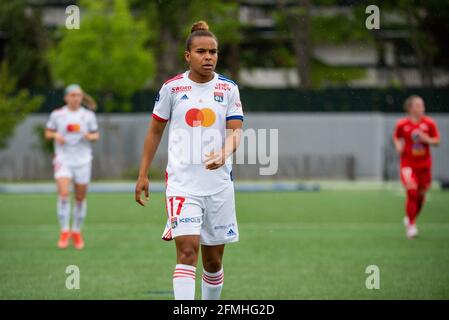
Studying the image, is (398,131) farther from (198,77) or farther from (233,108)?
Answer: (198,77)

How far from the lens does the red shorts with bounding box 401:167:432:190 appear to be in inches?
612

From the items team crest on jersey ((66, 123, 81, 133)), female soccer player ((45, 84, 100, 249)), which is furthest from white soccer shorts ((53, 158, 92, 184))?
team crest on jersey ((66, 123, 81, 133))

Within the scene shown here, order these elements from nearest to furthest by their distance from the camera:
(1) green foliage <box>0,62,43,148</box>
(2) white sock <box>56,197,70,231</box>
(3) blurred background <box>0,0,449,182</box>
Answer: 1. (2) white sock <box>56,197,70,231</box>
2. (1) green foliage <box>0,62,43,148</box>
3. (3) blurred background <box>0,0,449,182</box>

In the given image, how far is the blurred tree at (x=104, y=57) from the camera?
114 ft

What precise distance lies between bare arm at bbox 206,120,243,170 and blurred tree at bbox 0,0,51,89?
43992mm

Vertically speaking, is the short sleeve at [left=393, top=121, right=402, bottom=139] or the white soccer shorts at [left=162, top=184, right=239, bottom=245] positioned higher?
the short sleeve at [left=393, top=121, right=402, bottom=139]

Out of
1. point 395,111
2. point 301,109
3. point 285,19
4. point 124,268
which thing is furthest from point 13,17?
point 124,268

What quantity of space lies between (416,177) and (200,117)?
9020mm

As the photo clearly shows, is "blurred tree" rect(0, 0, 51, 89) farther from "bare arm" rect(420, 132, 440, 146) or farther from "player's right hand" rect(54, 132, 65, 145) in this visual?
"bare arm" rect(420, 132, 440, 146)

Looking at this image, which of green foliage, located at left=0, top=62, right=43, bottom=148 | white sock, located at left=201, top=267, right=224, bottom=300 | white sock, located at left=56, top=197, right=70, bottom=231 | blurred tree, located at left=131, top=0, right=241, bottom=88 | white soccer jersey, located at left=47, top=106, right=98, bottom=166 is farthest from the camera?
blurred tree, located at left=131, top=0, right=241, bottom=88

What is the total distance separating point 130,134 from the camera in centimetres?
3616

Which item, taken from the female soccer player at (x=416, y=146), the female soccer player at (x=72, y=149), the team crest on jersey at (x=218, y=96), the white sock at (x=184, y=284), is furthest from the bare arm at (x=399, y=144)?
the white sock at (x=184, y=284)

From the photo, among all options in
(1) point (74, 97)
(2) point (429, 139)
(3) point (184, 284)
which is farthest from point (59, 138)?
(3) point (184, 284)

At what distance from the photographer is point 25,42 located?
172 feet
